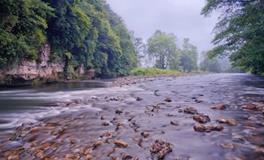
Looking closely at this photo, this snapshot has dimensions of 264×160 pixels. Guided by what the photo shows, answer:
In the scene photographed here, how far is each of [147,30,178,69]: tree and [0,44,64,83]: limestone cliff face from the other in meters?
45.6

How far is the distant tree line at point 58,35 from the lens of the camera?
13.8 m

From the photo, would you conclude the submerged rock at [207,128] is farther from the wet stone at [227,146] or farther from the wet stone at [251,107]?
the wet stone at [251,107]

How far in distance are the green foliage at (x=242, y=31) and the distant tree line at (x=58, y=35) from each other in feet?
38.2

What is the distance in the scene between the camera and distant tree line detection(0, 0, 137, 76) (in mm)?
13842

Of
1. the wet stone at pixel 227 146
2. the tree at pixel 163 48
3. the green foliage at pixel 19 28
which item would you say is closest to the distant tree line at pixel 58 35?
the green foliage at pixel 19 28

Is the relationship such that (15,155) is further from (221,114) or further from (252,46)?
(252,46)

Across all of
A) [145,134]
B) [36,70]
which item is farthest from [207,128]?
[36,70]

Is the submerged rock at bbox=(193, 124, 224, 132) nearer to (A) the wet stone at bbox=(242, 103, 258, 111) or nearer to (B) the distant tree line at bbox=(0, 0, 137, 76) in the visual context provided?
(A) the wet stone at bbox=(242, 103, 258, 111)

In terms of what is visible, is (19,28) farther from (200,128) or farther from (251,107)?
(200,128)

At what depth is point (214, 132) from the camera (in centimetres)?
442

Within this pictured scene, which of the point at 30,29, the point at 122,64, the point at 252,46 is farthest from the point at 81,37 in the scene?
the point at 122,64

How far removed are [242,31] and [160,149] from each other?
55.4 feet

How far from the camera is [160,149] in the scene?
11.8ft

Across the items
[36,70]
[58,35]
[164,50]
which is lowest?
[36,70]
